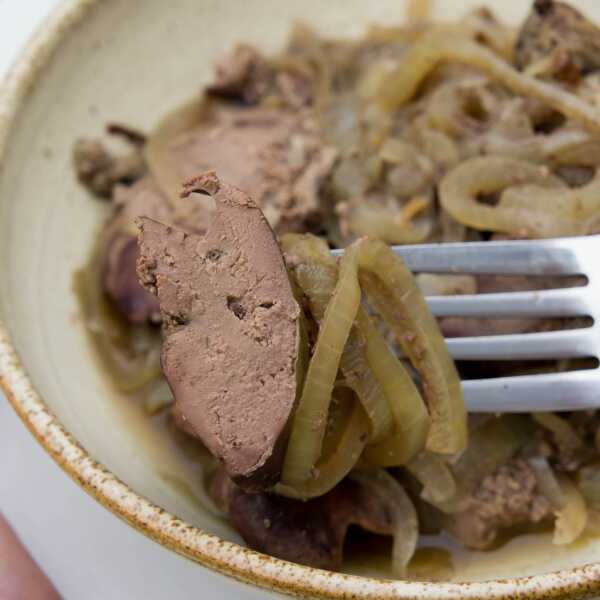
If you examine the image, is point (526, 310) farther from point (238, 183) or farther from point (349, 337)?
point (238, 183)

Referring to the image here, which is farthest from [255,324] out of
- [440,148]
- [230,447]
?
[440,148]

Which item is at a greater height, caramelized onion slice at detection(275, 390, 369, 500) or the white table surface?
caramelized onion slice at detection(275, 390, 369, 500)

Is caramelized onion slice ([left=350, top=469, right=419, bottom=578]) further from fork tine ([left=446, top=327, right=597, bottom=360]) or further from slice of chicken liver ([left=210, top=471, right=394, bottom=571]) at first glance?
fork tine ([left=446, top=327, right=597, bottom=360])

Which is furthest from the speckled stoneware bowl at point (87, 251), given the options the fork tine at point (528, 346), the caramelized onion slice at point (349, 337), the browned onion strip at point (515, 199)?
the browned onion strip at point (515, 199)

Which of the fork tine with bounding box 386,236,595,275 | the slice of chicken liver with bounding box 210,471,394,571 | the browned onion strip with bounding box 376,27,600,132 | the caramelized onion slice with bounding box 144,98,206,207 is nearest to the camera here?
the slice of chicken liver with bounding box 210,471,394,571

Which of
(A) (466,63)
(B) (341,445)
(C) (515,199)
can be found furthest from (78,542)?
(A) (466,63)

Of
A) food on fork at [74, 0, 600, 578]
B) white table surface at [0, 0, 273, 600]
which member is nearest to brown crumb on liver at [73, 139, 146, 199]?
food on fork at [74, 0, 600, 578]
